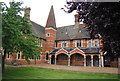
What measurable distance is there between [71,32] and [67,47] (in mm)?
4367

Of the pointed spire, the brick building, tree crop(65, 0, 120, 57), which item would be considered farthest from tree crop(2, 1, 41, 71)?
the pointed spire

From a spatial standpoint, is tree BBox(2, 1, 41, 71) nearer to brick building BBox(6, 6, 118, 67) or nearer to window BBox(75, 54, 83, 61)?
brick building BBox(6, 6, 118, 67)

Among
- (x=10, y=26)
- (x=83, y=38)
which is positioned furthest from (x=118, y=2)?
(x=83, y=38)

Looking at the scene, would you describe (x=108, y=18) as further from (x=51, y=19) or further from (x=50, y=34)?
(x=51, y=19)

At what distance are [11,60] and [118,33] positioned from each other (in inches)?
850

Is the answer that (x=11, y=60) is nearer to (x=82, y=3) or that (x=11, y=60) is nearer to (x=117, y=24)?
(x=82, y=3)

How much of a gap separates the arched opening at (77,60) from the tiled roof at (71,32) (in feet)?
15.1

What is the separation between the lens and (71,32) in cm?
3012

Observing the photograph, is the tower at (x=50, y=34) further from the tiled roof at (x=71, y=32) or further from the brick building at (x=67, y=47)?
the tiled roof at (x=71, y=32)

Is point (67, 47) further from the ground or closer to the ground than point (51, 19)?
Result: closer to the ground

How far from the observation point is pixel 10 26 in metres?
8.40

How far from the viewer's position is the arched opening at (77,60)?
2645cm

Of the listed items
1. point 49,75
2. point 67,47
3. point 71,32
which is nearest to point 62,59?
point 67,47

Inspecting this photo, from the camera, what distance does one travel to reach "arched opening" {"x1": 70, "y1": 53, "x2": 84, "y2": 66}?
1041 inches
